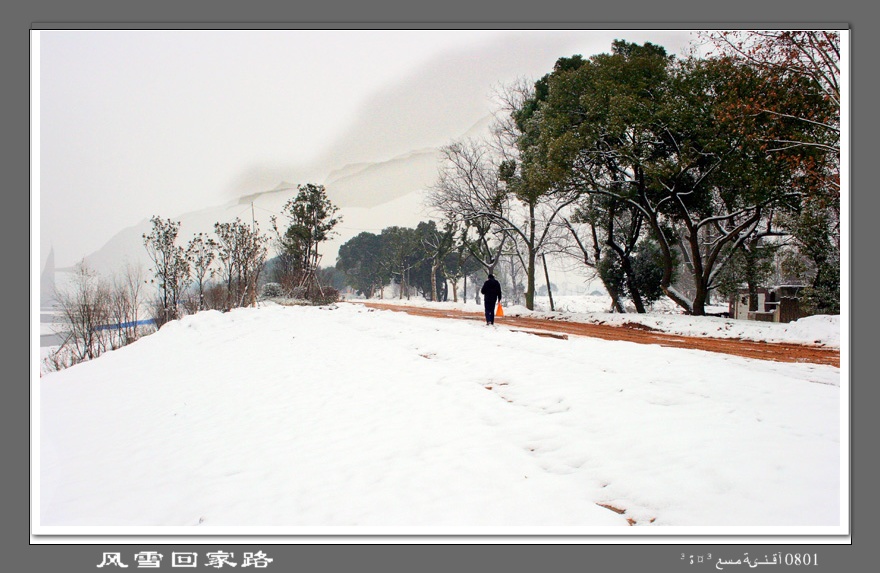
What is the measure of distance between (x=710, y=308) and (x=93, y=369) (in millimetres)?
23940

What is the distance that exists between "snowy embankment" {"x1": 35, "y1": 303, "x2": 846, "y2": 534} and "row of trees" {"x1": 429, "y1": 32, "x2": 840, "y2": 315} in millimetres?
3251

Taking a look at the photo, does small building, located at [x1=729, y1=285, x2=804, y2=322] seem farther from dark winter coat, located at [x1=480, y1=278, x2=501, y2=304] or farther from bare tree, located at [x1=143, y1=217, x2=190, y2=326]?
bare tree, located at [x1=143, y1=217, x2=190, y2=326]

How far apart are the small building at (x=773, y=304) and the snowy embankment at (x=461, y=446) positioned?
25.8 ft

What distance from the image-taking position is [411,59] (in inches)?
221

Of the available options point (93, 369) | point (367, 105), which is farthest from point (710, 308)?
point (93, 369)

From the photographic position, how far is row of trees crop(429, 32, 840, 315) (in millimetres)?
7773

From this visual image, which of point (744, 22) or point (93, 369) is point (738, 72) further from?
point (93, 369)

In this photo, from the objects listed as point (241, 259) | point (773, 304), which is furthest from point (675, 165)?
point (241, 259)

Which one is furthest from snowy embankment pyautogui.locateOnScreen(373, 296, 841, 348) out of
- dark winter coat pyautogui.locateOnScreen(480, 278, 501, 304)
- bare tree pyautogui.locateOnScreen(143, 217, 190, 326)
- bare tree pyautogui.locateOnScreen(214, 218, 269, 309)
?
bare tree pyautogui.locateOnScreen(143, 217, 190, 326)

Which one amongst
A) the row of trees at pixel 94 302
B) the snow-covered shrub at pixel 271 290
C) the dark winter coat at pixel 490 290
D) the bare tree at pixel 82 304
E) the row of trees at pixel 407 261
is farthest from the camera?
the row of trees at pixel 407 261

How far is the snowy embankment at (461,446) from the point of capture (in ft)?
9.24

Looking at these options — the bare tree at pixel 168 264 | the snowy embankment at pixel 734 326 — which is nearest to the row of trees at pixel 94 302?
the bare tree at pixel 168 264

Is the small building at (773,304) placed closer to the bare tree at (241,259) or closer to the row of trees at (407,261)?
the row of trees at (407,261)

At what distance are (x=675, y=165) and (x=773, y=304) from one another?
513 centimetres
